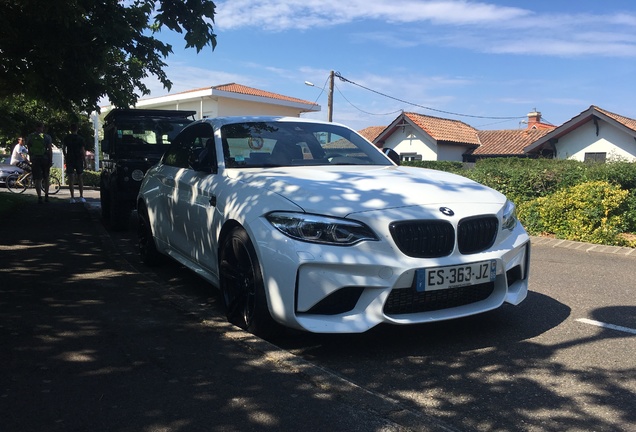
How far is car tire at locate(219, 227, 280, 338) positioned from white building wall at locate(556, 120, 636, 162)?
80.7ft

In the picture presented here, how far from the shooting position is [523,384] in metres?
3.35

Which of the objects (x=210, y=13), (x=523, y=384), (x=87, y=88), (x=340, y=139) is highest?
(x=210, y=13)

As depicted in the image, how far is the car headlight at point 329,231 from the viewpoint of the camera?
358cm

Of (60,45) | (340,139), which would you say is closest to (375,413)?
(340,139)

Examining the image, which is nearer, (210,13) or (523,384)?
(523,384)

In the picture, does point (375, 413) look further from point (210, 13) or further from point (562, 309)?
point (210, 13)

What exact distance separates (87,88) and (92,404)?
701 cm

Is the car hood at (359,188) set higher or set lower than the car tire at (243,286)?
higher

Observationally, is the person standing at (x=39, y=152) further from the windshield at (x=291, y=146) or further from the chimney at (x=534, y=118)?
the chimney at (x=534, y=118)

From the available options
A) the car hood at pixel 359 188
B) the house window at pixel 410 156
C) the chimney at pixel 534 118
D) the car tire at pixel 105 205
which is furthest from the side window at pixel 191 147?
the chimney at pixel 534 118

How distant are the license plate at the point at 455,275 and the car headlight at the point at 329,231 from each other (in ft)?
1.30

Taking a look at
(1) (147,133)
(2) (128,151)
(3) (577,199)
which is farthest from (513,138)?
(2) (128,151)

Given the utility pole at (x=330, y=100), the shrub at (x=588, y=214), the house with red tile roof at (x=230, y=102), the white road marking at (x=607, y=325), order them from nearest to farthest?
1. the white road marking at (x=607, y=325)
2. the shrub at (x=588, y=214)
3. the house with red tile roof at (x=230, y=102)
4. the utility pole at (x=330, y=100)

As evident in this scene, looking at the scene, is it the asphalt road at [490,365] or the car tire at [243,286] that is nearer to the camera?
the asphalt road at [490,365]
